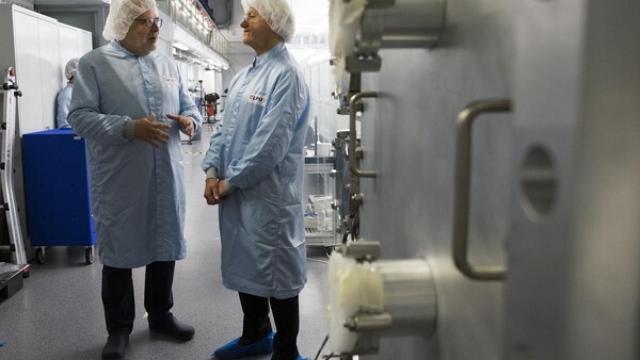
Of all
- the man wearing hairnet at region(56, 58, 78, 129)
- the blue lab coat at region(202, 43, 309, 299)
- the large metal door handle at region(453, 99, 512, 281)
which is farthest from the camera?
the man wearing hairnet at region(56, 58, 78, 129)

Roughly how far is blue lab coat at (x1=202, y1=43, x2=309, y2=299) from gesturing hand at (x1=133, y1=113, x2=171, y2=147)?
0.91 ft

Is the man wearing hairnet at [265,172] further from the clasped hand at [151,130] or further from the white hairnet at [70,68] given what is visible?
the white hairnet at [70,68]

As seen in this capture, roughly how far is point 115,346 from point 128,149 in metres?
0.88

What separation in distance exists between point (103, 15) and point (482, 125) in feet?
17.9

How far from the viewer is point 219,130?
224 cm

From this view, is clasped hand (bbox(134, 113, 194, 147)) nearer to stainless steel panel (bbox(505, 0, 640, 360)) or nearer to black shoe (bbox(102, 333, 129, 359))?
black shoe (bbox(102, 333, 129, 359))

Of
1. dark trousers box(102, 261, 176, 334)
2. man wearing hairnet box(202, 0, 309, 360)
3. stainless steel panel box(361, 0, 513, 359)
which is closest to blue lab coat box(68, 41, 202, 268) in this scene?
dark trousers box(102, 261, 176, 334)

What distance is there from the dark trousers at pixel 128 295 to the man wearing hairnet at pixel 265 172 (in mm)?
518

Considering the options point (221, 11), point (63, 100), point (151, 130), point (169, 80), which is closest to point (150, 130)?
point (151, 130)

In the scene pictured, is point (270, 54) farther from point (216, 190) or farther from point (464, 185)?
point (464, 185)

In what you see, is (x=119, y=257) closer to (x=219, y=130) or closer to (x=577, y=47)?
(x=219, y=130)

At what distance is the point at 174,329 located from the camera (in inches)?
103

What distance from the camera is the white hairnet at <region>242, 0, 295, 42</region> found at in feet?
6.89

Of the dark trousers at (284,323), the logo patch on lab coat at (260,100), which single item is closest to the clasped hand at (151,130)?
the logo patch on lab coat at (260,100)
